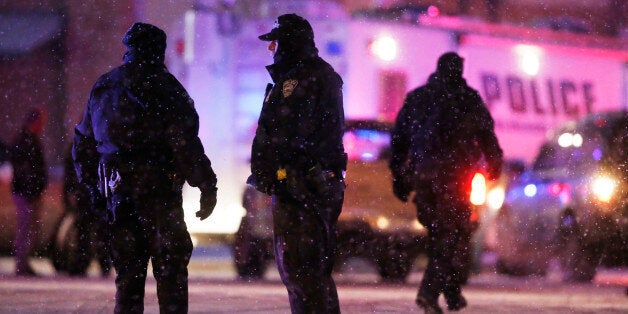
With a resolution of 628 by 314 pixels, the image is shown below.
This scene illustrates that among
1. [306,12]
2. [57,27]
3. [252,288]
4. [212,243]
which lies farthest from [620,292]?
[57,27]

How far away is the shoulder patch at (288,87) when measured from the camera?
6195 mm

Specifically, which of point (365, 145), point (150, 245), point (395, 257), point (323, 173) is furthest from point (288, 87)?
point (395, 257)

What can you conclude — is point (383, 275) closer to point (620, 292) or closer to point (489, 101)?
point (620, 292)

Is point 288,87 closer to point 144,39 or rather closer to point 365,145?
point 144,39

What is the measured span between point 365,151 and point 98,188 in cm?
592

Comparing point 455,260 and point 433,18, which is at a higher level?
point 433,18

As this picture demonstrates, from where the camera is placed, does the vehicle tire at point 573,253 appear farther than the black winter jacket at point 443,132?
Yes

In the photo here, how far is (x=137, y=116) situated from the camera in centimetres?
640

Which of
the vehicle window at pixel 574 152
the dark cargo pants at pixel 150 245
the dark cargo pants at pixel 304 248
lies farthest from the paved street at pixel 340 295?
the dark cargo pants at pixel 304 248

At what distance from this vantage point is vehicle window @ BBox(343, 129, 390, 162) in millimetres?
12289

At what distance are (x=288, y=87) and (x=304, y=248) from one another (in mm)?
770

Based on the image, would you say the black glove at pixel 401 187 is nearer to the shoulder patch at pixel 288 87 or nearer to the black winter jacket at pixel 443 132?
the black winter jacket at pixel 443 132

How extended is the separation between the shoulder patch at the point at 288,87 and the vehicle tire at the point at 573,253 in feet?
23.0

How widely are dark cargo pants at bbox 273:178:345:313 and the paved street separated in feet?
9.31
